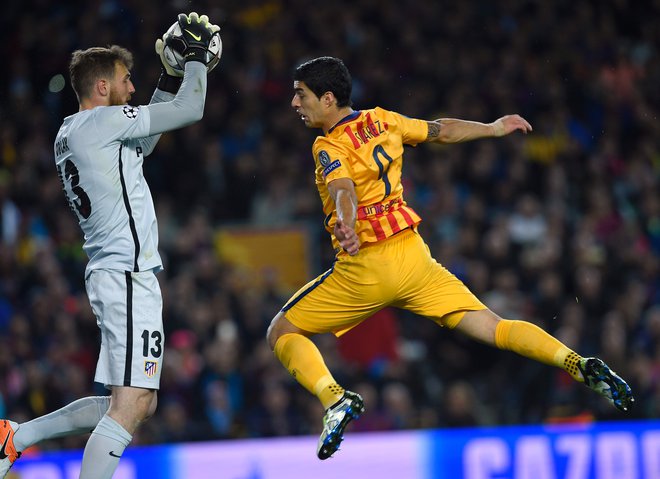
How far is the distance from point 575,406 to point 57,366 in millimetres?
4677

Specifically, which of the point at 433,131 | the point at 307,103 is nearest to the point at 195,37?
the point at 307,103

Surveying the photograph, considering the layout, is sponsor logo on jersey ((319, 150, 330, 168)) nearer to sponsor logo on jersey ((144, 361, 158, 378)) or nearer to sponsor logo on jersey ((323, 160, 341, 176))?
sponsor logo on jersey ((323, 160, 341, 176))

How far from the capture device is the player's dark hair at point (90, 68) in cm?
578

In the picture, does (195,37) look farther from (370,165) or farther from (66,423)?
(66,423)

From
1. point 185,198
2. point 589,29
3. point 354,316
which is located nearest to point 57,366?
point 185,198

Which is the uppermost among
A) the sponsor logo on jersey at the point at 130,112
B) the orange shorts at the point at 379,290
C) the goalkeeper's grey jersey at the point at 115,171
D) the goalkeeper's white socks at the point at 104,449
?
the sponsor logo on jersey at the point at 130,112

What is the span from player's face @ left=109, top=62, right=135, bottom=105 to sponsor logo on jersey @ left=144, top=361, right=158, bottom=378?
1305 millimetres

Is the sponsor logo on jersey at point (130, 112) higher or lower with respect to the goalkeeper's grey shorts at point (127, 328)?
higher

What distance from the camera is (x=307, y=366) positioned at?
6082mm

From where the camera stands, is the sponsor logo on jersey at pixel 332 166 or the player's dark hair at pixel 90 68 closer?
the player's dark hair at pixel 90 68

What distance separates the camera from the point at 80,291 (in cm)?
1129

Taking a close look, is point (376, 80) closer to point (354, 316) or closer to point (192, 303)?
point (192, 303)

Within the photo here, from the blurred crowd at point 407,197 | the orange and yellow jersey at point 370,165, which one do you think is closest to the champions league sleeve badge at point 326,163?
the orange and yellow jersey at point 370,165

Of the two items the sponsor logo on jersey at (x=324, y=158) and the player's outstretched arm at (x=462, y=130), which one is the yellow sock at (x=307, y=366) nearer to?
the sponsor logo on jersey at (x=324, y=158)
